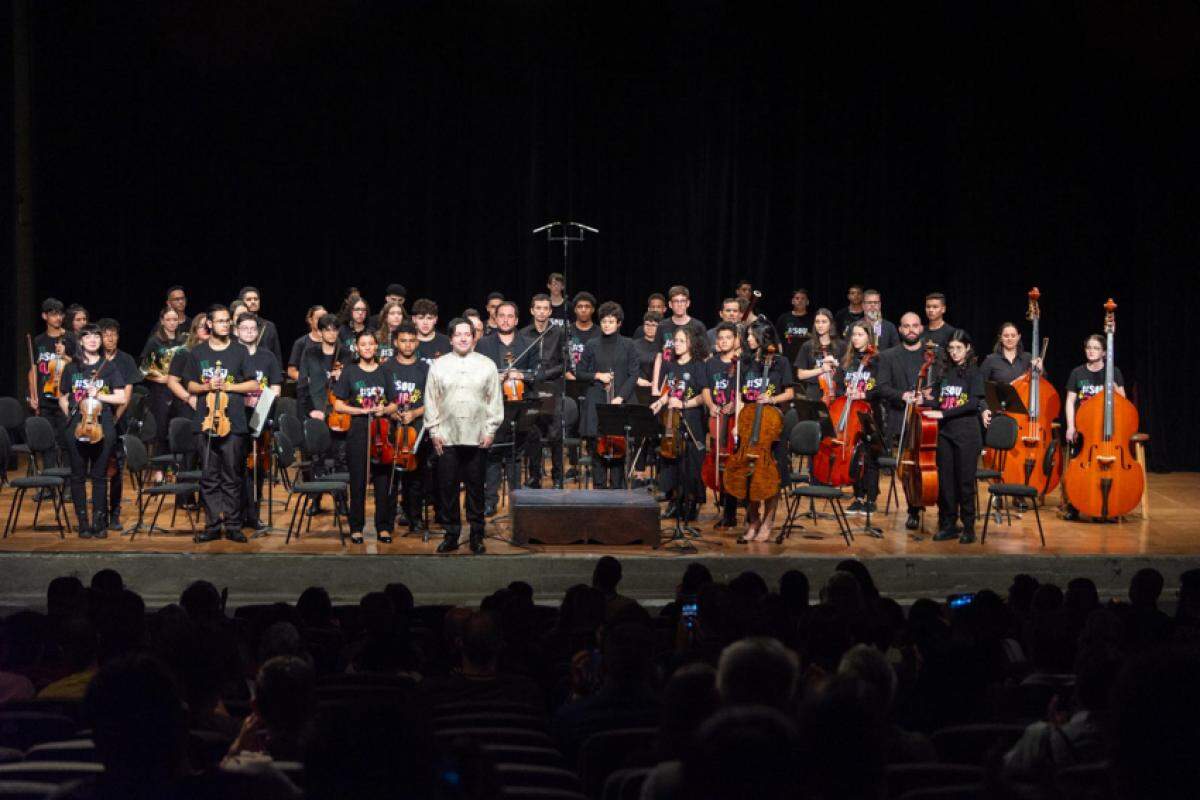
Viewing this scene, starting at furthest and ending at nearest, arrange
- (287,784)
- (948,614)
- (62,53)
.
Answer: (62,53) → (948,614) → (287,784)

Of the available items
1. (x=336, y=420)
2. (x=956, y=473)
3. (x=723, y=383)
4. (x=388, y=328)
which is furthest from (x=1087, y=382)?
(x=336, y=420)

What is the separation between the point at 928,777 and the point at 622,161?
14109 millimetres

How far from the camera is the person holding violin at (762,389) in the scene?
10867 mm

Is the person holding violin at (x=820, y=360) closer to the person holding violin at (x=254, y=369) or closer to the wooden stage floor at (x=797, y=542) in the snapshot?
the wooden stage floor at (x=797, y=542)

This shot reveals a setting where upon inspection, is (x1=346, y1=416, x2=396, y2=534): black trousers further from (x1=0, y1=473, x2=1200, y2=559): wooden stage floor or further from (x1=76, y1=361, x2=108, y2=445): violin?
(x1=76, y1=361, x2=108, y2=445): violin

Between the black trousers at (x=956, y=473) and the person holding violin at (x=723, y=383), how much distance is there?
1.75m

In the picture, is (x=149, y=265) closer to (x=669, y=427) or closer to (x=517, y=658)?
(x=669, y=427)

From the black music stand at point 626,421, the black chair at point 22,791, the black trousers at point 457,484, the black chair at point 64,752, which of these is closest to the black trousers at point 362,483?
the black trousers at point 457,484

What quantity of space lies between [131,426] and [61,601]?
625 centimetres

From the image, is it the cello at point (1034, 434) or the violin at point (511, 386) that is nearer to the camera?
the violin at point (511, 386)

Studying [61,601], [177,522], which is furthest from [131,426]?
[61,601]

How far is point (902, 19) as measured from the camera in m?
16.2

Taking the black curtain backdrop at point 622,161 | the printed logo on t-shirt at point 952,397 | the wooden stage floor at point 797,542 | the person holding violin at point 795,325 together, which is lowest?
the wooden stage floor at point 797,542

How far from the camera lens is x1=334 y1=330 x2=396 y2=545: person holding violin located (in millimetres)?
10422
